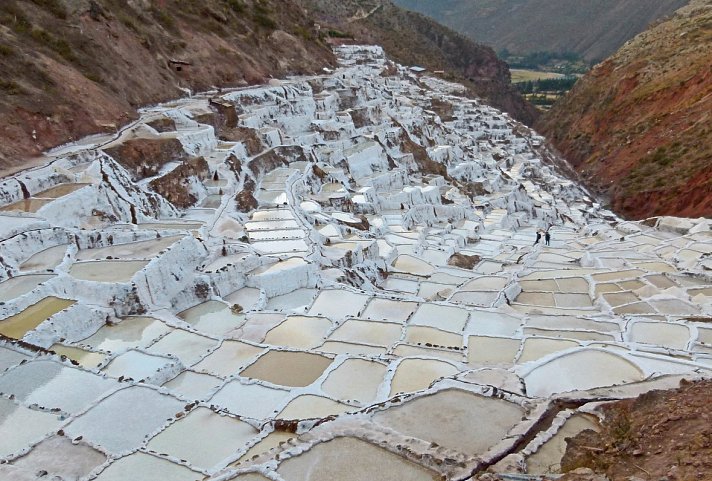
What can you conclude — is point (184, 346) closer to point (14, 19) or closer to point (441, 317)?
point (441, 317)

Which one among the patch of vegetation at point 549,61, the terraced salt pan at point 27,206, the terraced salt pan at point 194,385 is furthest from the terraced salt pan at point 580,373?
the patch of vegetation at point 549,61

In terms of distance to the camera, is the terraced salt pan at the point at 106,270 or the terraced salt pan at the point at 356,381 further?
the terraced salt pan at the point at 106,270

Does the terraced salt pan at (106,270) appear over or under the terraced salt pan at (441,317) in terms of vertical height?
over

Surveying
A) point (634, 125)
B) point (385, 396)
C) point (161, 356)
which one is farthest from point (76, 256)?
point (634, 125)

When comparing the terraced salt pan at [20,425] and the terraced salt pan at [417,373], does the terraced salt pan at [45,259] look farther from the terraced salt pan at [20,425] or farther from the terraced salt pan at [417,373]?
the terraced salt pan at [417,373]

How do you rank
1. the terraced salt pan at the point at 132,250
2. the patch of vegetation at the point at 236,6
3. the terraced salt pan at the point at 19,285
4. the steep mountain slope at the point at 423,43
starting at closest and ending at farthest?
the terraced salt pan at the point at 19,285, the terraced salt pan at the point at 132,250, the patch of vegetation at the point at 236,6, the steep mountain slope at the point at 423,43

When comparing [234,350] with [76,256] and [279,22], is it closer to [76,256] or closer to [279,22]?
[76,256]

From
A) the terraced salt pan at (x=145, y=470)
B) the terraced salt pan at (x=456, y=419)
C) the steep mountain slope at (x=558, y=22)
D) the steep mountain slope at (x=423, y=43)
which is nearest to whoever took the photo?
the terraced salt pan at (x=456, y=419)

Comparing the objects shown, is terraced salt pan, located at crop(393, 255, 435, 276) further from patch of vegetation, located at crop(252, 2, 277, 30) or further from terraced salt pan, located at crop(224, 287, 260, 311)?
patch of vegetation, located at crop(252, 2, 277, 30)
